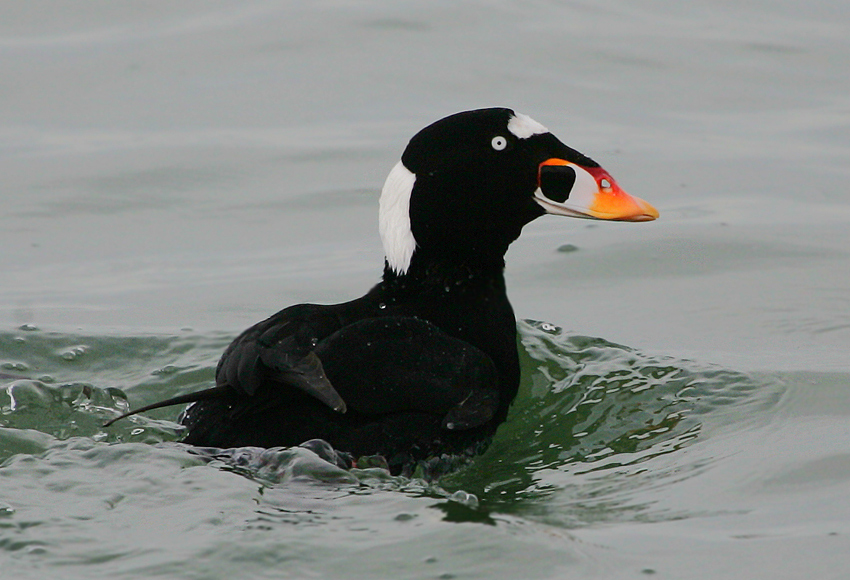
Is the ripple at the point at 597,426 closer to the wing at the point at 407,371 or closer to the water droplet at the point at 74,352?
A: the wing at the point at 407,371

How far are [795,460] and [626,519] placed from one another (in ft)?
2.91

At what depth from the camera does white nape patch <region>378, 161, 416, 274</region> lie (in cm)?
494

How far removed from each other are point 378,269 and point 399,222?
2161 millimetres

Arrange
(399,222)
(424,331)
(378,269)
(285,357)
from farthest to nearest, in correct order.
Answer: (378,269) → (399,222) → (424,331) → (285,357)

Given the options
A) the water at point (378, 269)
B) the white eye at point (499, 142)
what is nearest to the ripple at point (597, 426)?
the water at point (378, 269)

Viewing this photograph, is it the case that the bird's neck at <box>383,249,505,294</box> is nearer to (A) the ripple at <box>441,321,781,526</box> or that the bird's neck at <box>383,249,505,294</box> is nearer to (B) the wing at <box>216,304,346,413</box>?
(B) the wing at <box>216,304,346,413</box>

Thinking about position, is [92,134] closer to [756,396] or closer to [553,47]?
[553,47]

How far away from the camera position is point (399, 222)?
494cm

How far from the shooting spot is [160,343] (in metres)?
6.12

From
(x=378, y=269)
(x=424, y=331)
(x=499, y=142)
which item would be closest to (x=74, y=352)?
(x=378, y=269)

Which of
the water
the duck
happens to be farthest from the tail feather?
the water

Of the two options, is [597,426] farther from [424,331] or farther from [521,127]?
[521,127]

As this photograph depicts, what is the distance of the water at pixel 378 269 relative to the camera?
391 centimetres

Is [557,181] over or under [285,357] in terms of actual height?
over
